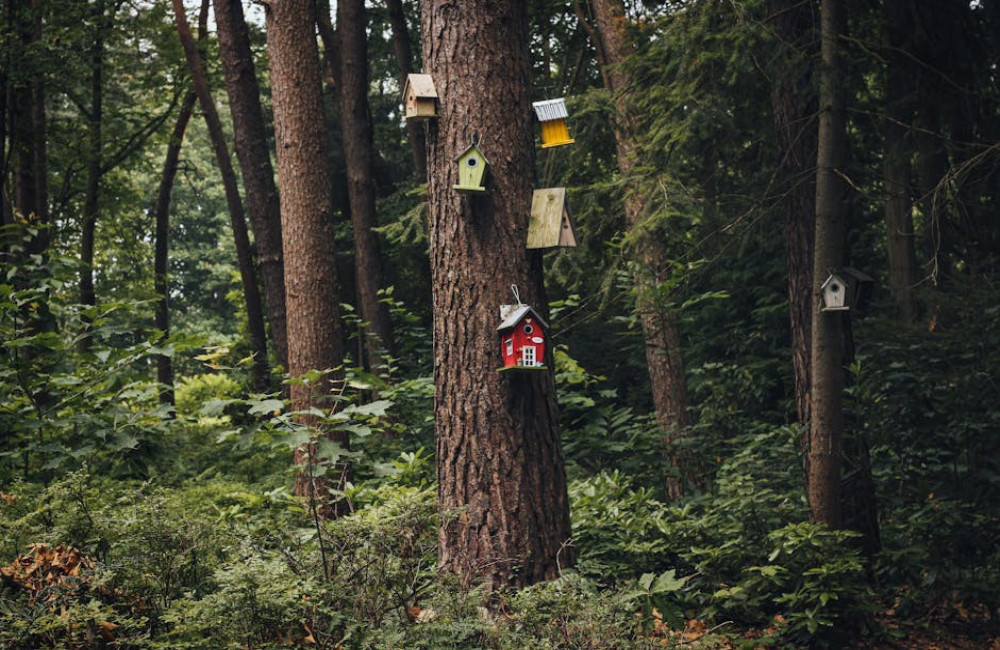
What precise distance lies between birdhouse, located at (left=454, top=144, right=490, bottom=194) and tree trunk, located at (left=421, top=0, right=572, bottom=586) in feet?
0.29

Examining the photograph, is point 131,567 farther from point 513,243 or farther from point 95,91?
point 95,91

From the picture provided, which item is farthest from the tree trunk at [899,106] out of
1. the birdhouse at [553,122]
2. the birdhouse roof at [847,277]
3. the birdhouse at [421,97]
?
the birdhouse at [421,97]

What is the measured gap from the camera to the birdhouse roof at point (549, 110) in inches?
197

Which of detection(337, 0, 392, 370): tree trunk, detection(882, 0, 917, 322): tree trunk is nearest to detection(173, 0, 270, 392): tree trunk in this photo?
detection(337, 0, 392, 370): tree trunk

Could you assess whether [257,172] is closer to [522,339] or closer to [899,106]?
[522,339]

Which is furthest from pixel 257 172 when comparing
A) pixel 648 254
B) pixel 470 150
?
pixel 470 150

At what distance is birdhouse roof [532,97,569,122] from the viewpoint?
16.4ft

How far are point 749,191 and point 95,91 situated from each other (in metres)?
12.3

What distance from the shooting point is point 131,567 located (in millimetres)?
3791

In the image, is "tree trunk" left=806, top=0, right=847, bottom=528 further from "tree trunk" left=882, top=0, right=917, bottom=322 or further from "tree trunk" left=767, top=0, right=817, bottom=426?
"tree trunk" left=767, top=0, right=817, bottom=426

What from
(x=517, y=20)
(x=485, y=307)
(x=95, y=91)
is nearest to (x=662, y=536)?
(x=485, y=307)

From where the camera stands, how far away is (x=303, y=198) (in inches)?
288

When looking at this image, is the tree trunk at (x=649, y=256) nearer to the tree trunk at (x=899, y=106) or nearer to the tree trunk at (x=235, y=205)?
the tree trunk at (x=899, y=106)

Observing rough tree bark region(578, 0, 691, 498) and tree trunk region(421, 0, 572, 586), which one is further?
rough tree bark region(578, 0, 691, 498)
